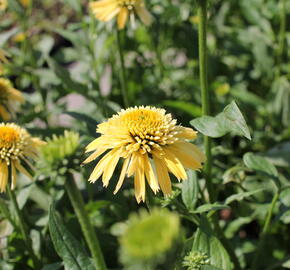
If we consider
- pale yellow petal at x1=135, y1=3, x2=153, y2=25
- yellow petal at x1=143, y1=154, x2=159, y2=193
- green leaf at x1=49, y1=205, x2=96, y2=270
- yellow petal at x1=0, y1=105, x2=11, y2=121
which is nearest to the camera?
yellow petal at x1=143, y1=154, x2=159, y2=193

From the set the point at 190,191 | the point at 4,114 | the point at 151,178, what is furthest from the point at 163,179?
the point at 4,114

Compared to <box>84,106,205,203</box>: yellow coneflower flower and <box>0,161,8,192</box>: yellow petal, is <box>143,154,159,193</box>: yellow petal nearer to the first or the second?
<box>84,106,205,203</box>: yellow coneflower flower

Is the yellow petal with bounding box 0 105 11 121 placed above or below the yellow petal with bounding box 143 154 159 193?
above

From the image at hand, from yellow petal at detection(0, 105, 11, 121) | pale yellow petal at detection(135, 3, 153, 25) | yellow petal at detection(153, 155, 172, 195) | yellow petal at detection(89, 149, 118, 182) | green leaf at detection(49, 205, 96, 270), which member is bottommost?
green leaf at detection(49, 205, 96, 270)

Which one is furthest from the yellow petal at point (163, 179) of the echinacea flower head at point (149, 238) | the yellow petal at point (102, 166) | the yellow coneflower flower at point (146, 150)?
the echinacea flower head at point (149, 238)

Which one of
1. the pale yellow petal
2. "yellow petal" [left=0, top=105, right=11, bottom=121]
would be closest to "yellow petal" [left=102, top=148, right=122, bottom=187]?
"yellow petal" [left=0, top=105, right=11, bottom=121]

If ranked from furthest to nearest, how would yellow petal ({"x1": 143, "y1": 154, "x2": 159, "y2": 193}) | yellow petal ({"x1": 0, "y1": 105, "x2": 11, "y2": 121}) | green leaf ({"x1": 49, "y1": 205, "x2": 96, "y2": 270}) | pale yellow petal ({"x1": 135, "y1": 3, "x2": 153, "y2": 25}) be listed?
pale yellow petal ({"x1": 135, "y1": 3, "x2": 153, "y2": 25}) < yellow petal ({"x1": 0, "y1": 105, "x2": 11, "y2": 121}) < green leaf ({"x1": 49, "y1": 205, "x2": 96, "y2": 270}) < yellow petal ({"x1": 143, "y1": 154, "x2": 159, "y2": 193})
